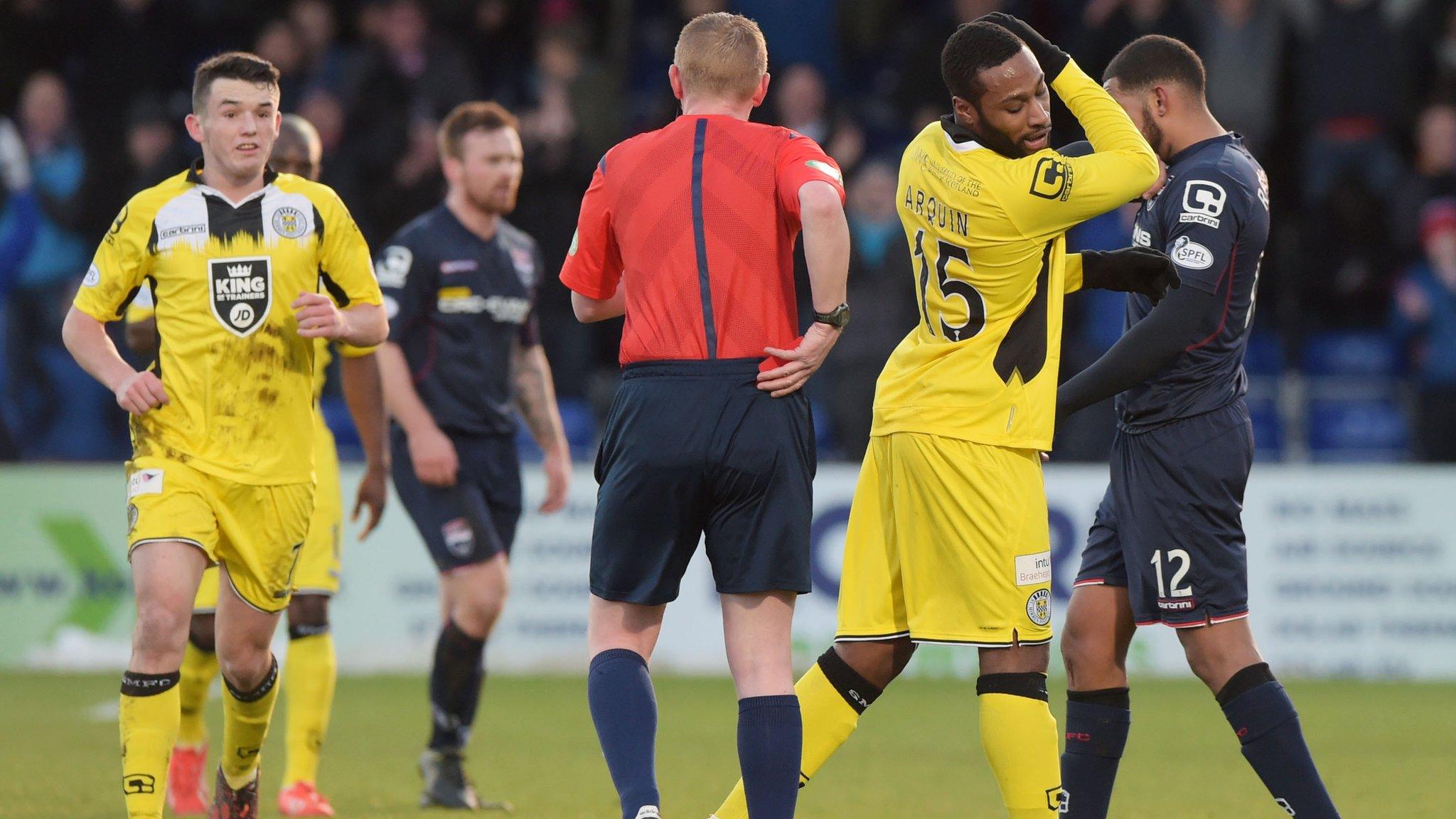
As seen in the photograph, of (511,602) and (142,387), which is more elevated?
(142,387)

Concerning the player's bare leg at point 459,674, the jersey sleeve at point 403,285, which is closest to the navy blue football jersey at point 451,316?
the jersey sleeve at point 403,285

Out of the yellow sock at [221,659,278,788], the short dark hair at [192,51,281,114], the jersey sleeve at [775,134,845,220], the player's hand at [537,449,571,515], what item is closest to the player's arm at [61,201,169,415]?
the short dark hair at [192,51,281,114]

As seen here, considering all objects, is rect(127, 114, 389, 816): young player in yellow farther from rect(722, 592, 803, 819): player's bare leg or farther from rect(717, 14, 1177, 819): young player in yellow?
rect(717, 14, 1177, 819): young player in yellow

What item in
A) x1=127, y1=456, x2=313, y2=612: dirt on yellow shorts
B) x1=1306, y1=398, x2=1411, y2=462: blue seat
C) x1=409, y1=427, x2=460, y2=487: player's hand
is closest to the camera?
x1=127, y1=456, x2=313, y2=612: dirt on yellow shorts

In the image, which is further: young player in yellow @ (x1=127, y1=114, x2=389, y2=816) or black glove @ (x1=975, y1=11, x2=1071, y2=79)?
young player in yellow @ (x1=127, y1=114, x2=389, y2=816)

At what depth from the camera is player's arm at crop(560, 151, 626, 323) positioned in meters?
5.02

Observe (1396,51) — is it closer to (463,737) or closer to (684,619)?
(684,619)

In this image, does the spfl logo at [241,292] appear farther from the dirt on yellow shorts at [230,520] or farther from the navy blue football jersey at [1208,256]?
the navy blue football jersey at [1208,256]

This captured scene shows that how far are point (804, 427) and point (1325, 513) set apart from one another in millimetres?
7760

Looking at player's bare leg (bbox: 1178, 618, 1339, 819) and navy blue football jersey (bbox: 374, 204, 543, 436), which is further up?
navy blue football jersey (bbox: 374, 204, 543, 436)

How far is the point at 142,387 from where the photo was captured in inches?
213

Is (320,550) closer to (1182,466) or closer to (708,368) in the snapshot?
(708,368)

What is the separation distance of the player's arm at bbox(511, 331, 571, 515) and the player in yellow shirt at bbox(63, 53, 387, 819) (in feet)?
6.63

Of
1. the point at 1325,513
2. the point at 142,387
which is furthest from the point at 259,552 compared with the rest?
the point at 1325,513
